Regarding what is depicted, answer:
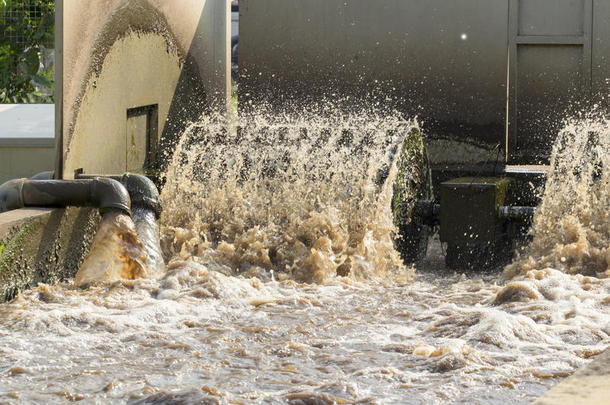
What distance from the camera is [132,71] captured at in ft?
29.6

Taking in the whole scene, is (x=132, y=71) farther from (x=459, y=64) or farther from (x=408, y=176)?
(x=459, y=64)

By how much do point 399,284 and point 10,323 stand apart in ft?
9.61

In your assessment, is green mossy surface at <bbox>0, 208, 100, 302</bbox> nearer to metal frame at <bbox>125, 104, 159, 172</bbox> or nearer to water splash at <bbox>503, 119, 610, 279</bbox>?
metal frame at <bbox>125, 104, 159, 172</bbox>

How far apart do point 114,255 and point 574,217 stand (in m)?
3.65

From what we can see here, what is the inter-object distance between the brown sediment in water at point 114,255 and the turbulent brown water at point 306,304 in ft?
0.48

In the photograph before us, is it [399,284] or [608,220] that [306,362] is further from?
[608,220]

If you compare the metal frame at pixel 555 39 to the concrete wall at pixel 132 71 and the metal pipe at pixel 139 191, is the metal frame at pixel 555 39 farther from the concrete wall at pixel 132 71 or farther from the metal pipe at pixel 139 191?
the metal pipe at pixel 139 191

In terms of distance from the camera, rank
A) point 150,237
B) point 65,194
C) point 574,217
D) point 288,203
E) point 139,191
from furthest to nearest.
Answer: point 288,203 < point 574,217 < point 139,191 < point 150,237 < point 65,194

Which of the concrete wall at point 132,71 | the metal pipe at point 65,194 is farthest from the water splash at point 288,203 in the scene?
the metal pipe at point 65,194

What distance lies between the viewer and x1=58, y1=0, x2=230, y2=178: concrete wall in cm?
755

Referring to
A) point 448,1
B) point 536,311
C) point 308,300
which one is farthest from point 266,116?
point 536,311

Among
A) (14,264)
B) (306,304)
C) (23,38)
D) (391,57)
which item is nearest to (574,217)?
(306,304)

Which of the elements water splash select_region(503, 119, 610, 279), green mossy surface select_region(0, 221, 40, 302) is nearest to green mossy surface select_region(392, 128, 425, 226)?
water splash select_region(503, 119, 610, 279)

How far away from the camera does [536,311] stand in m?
5.86
